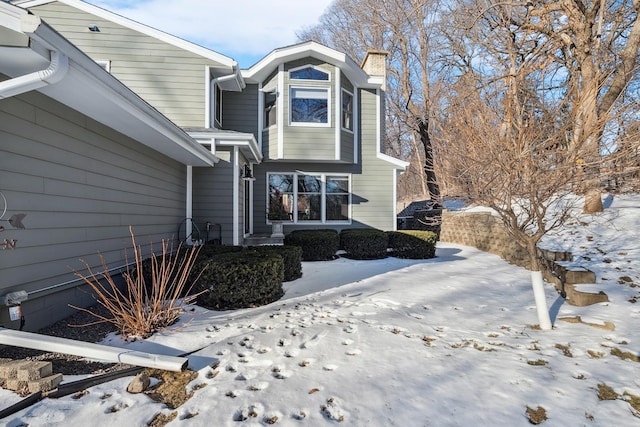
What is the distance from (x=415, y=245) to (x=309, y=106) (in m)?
5.00

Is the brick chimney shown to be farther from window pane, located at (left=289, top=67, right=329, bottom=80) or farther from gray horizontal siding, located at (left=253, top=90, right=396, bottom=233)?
window pane, located at (left=289, top=67, right=329, bottom=80)

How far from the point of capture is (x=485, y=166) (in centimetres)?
392

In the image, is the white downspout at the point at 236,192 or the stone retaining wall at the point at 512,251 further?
the white downspout at the point at 236,192

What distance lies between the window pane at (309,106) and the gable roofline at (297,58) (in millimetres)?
886

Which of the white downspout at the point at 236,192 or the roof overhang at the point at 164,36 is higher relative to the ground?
the roof overhang at the point at 164,36

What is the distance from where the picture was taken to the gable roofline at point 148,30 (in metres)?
8.28

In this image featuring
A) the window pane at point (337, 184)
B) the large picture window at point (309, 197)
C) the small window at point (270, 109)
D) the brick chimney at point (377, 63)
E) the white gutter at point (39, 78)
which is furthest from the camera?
the brick chimney at point (377, 63)

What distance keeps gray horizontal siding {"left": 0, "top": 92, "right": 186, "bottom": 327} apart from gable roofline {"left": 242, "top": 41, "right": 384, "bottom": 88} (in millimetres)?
5498

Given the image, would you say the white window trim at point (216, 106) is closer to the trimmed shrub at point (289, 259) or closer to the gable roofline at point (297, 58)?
the gable roofline at point (297, 58)

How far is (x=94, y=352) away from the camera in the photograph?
271 cm

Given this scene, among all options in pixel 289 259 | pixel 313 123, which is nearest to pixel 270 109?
pixel 313 123

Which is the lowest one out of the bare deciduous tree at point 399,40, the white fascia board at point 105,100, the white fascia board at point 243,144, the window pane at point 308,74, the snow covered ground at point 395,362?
the snow covered ground at point 395,362

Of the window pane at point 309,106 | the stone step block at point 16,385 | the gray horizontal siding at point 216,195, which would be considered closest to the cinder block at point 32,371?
the stone step block at point 16,385

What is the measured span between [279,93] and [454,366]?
29.0 feet
